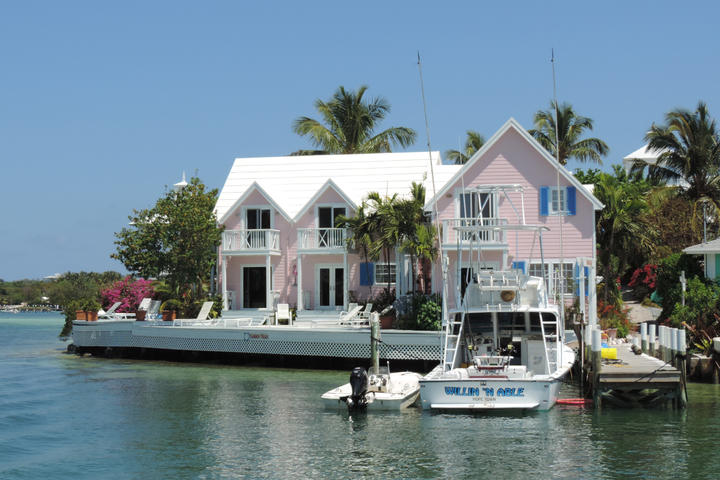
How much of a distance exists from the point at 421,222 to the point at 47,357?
1998 centimetres

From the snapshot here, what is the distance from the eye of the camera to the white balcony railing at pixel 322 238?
41.4 metres

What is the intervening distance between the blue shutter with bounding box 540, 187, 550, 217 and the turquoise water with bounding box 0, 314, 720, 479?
1230 centimetres

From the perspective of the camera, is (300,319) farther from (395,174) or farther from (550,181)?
(550,181)

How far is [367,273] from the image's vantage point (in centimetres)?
4141

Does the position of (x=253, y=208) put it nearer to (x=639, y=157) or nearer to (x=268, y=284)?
(x=268, y=284)

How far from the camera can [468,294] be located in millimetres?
26203

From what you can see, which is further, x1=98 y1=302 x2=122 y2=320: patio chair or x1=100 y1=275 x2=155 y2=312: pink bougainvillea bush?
x1=100 y1=275 x2=155 y2=312: pink bougainvillea bush

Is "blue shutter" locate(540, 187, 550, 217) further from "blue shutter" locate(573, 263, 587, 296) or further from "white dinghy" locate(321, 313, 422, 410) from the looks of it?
"white dinghy" locate(321, 313, 422, 410)

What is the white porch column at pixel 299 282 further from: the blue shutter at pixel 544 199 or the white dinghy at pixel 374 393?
the white dinghy at pixel 374 393

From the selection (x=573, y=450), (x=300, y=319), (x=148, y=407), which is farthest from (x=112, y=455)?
(x=300, y=319)

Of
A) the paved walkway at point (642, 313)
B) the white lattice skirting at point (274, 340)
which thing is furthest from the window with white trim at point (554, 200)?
the white lattice skirting at point (274, 340)

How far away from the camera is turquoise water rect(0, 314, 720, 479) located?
17906 millimetres

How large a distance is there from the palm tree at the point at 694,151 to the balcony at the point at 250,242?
929 inches

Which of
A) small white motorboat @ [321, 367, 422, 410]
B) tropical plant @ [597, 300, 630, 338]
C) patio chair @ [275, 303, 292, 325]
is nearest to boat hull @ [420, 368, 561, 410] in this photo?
small white motorboat @ [321, 367, 422, 410]
